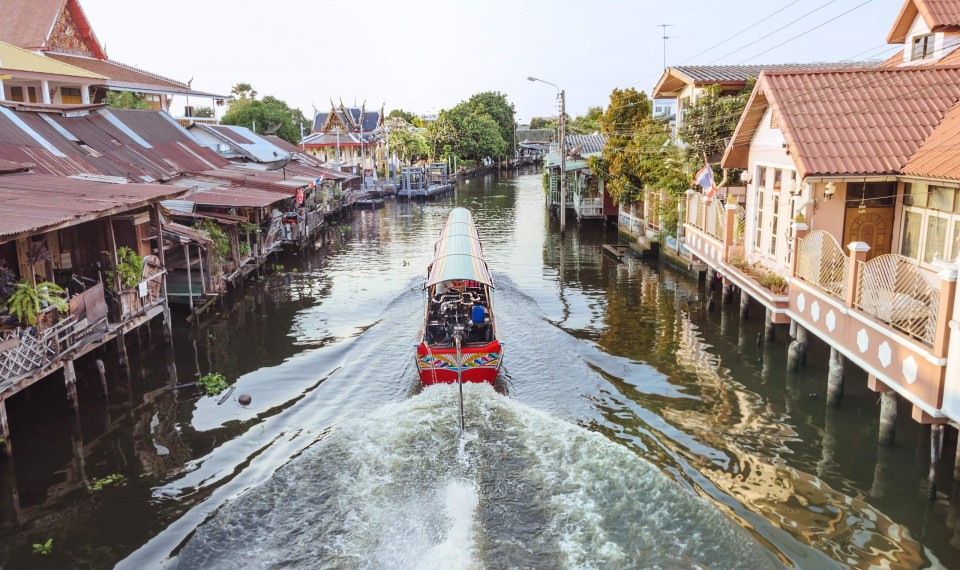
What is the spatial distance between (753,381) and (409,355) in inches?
330

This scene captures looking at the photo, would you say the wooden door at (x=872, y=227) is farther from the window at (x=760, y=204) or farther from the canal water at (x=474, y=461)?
the window at (x=760, y=204)

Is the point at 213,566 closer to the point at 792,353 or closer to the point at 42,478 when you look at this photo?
the point at 42,478

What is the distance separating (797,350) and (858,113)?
5.24 metres

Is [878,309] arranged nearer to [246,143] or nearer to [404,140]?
[246,143]

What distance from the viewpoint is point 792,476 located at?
11.8 meters

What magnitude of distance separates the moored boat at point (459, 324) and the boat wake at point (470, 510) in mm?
2200

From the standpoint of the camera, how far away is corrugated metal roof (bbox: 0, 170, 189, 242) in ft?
41.3

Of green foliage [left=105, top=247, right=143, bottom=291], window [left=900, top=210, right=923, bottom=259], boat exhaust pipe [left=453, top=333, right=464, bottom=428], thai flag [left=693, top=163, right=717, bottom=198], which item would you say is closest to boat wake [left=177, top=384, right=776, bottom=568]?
boat exhaust pipe [left=453, top=333, right=464, bottom=428]

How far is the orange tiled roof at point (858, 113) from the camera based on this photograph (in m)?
14.5

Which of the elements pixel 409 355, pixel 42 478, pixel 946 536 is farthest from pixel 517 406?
pixel 42 478

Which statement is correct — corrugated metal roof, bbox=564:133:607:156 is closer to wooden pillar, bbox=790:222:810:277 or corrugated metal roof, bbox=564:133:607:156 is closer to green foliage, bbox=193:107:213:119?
wooden pillar, bbox=790:222:810:277

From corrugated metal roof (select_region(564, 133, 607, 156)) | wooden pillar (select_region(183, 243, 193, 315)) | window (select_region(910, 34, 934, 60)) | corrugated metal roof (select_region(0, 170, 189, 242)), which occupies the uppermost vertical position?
window (select_region(910, 34, 934, 60))

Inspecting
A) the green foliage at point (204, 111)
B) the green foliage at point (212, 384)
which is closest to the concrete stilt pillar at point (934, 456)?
the green foliage at point (212, 384)

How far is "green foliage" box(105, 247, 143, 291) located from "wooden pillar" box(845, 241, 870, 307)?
14.6 meters
